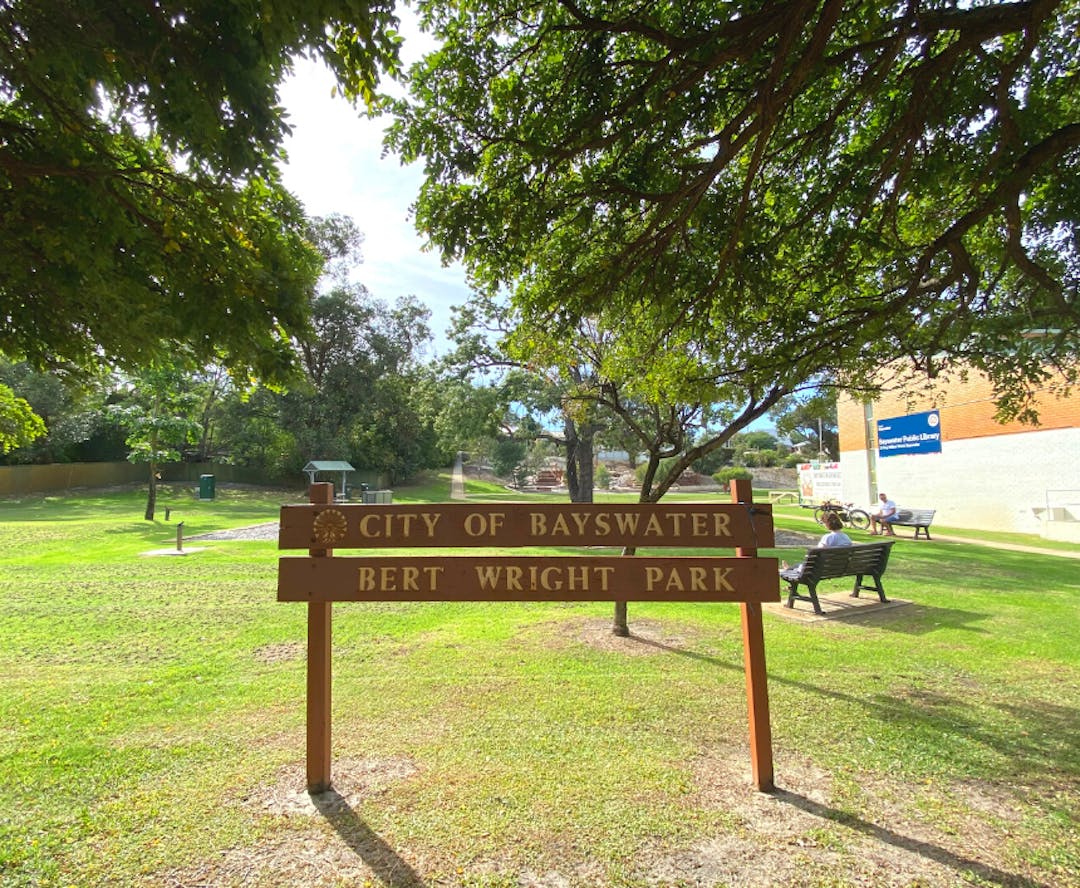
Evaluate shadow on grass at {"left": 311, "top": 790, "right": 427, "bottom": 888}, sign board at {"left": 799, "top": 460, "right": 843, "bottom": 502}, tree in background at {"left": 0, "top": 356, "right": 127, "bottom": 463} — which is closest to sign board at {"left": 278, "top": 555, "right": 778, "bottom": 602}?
shadow on grass at {"left": 311, "top": 790, "right": 427, "bottom": 888}

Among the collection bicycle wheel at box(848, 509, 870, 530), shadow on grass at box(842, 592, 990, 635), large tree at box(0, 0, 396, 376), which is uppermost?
large tree at box(0, 0, 396, 376)

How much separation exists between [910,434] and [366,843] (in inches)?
958

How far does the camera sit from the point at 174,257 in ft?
12.7

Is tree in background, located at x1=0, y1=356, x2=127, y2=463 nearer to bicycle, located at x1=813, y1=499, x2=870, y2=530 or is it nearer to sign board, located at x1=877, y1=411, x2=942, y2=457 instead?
bicycle, located at x1=813, y1=499, x2=870, y2=530

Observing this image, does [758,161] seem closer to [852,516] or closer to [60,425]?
[852,516]

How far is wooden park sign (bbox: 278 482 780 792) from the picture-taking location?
10.6 ft

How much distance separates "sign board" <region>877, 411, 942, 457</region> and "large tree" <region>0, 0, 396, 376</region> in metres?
23.0

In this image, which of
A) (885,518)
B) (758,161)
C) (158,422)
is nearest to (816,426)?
(885,518)

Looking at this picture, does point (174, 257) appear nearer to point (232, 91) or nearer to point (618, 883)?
point (232, 91)

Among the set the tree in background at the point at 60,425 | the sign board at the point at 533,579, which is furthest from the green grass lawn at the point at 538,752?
the tree in background at the point at 60,425

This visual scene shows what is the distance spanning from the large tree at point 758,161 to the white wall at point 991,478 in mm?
15157

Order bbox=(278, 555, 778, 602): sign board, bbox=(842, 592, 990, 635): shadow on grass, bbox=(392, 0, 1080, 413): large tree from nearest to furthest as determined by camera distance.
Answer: bbox=(278, 555, 778, 602): sign board → bbox=(392, 0, 1080, 413): large tree → bbox=(842, 592, 990, 635): shadow on grass

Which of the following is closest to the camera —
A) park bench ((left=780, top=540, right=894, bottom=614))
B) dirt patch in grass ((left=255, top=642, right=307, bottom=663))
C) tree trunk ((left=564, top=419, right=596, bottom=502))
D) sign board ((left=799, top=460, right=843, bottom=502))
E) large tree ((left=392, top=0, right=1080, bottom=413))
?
large tree ((left=392, top=0, right=1080, bottom=413))

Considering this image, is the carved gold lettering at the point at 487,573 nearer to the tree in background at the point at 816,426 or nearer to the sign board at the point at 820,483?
the tree in background at the point at 816,426
